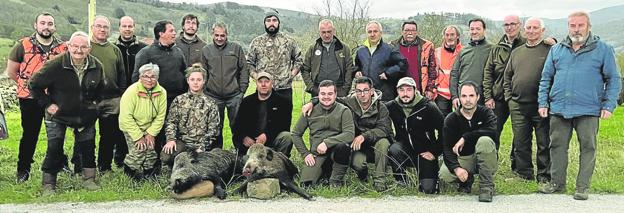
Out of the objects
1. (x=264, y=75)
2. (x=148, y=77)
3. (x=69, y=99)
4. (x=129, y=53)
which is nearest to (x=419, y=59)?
(x=264, y=75)

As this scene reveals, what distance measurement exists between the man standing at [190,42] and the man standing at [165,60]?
1.54ft

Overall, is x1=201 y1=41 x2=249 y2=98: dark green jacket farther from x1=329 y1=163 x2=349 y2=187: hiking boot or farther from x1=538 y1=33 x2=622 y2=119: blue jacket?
x1=538 y1=33 x2=622 y2=119: blue jacket

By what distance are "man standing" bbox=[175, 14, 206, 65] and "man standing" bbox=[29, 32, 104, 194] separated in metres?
1.66

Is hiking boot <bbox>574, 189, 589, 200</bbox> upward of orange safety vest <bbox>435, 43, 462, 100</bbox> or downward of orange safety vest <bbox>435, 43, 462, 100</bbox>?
downward

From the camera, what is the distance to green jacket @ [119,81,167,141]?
6977mm

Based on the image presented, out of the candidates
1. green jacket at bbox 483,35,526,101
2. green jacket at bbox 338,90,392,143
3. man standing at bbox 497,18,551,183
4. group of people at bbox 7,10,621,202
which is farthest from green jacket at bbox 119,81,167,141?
man standing at bbox 497,18,551,183

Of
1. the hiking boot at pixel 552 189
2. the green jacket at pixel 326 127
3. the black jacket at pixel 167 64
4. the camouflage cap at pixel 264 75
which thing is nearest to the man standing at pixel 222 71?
the black jacket at pixel 167 64

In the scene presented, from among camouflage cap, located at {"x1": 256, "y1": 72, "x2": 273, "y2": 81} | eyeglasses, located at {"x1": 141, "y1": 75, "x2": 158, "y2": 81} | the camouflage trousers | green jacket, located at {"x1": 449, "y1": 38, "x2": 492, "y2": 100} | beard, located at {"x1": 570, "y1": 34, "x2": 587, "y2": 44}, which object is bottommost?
the camouflage trousers

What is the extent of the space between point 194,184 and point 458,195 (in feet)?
9.43

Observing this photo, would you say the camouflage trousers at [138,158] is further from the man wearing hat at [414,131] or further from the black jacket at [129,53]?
the man wearing hat at [414,131]

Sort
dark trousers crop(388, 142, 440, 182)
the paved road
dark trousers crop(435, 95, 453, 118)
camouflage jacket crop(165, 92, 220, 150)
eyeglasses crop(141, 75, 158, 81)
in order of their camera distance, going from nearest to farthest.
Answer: the paved road → dark trousers crop(388, 142, 440, 182) → eyeglasses crop(141, 75, 158, 81) → camouflage jacket crop(165, 92, 220, 150) → dark trousers crop(435, 95, 453, 118)

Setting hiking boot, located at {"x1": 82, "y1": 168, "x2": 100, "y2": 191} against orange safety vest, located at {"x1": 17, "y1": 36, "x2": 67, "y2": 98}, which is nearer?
hiking boot, located at {"x1": 82, "y1": 168, "x2": 100, "y2": 191}

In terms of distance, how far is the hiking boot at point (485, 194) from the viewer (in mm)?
6023

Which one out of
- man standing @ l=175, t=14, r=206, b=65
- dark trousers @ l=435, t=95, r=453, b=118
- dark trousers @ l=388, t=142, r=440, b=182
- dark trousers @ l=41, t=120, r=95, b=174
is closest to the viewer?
dark trousers @ l=41, t=120, r=95, b=174
